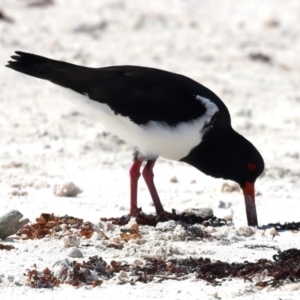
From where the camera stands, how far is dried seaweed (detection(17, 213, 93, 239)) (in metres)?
5.58

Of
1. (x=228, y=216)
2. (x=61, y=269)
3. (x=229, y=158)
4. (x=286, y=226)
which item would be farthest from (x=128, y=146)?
(x=61, y=269)

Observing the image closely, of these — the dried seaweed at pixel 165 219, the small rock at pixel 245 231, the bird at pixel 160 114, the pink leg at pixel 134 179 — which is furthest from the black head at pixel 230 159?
the small rock at pixel 245 231

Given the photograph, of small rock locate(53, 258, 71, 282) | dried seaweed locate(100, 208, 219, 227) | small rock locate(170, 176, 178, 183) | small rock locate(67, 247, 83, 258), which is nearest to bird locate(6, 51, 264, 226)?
dried seaweed locate(100, 208, 219, 227)

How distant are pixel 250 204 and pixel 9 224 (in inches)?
80.2

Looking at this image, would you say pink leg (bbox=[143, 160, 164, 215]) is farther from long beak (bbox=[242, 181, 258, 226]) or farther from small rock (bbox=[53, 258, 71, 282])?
small rock (bbox=[53, 258, 71, 282])

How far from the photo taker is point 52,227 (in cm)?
574

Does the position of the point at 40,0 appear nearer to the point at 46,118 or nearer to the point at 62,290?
the point at 46,118

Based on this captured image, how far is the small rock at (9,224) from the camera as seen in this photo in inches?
213

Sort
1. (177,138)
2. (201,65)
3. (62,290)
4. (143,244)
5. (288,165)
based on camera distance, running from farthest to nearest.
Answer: (201,65)
(288,165)
(177,138)
(143,244)
(62,290)

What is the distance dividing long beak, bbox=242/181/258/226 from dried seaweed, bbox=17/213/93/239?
132 cm

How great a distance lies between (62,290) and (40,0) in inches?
414

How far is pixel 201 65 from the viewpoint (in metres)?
12.9

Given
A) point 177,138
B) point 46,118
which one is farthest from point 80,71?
point 46,118

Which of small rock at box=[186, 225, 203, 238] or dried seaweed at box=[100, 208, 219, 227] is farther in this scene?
dried seaweed at box=[100, 208, 219, 227]
